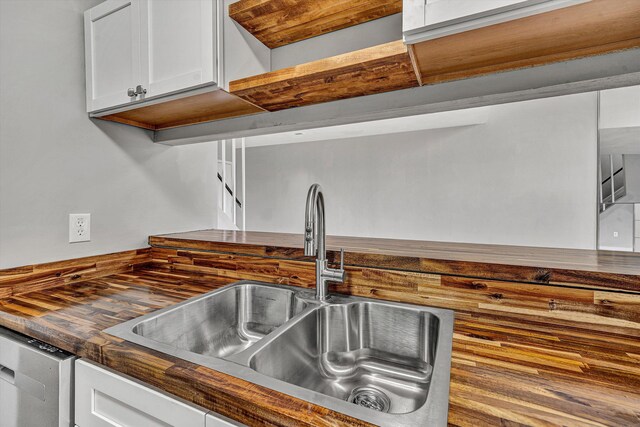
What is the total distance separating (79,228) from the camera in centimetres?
130

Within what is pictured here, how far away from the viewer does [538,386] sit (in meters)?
0.55

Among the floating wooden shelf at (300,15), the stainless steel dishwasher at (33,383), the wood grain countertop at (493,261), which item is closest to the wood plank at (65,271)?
the stainless steel dishwasher at (33,383)

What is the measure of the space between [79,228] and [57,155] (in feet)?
1.01

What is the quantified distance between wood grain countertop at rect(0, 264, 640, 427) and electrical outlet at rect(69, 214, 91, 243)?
336mm

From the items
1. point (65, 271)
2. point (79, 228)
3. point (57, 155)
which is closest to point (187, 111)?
point (57, 155)

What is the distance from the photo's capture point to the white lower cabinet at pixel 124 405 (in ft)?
1.87

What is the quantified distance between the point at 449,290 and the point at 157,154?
153 centimetres

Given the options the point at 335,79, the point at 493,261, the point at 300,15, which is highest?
the point at 300,15

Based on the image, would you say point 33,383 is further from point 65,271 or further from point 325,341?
point 325,341

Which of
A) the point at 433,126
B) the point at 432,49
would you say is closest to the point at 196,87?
the point at 432,49

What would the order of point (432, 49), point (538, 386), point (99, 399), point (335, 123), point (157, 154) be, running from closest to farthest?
point (538, 386)
point (99, 399)
point (432, 49)
point (335, 123)
point (157, 154)

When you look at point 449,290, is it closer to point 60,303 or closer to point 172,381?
point 172,381

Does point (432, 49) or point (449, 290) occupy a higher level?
point (432, 49)

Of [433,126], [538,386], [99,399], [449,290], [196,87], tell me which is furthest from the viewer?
[433,126]
